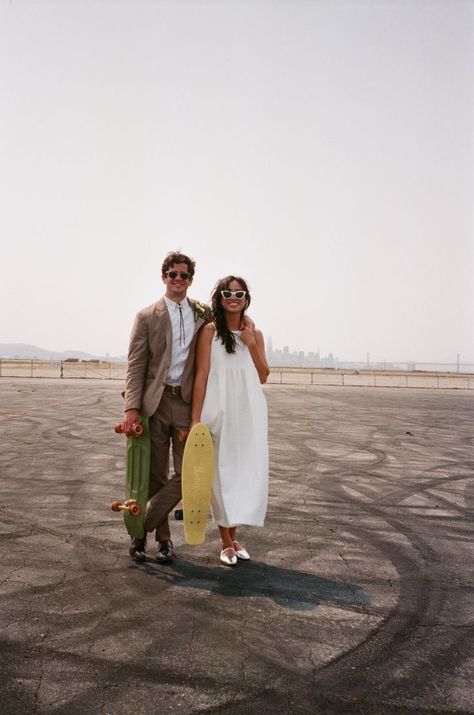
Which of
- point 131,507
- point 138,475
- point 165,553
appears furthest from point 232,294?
point 165,553

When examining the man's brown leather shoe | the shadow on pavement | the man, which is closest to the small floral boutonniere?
the man

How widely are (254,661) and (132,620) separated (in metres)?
0.80

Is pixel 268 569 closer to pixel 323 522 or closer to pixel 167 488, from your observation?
pixel 167 488

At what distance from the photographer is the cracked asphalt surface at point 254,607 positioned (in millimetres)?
2301

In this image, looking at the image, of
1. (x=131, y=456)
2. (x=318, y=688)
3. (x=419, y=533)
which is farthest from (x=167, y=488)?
(x=419, y=533)

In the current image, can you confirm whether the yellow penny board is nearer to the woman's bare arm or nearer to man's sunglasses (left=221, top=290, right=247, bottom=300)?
the woman's bare arm

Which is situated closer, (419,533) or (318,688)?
(318,688)

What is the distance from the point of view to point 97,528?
180 inches

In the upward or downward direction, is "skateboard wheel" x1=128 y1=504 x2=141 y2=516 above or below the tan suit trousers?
below

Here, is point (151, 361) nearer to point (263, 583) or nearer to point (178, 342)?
Result: point (178, 342)

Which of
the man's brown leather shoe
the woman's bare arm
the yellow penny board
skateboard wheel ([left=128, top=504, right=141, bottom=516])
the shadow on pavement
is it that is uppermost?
the woman's bare arm

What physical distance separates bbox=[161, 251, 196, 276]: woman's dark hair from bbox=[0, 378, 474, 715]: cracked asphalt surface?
227 cm

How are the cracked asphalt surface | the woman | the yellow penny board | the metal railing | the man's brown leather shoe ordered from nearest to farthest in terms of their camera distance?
the cracked asphalt surface
the yellow penny board
the woman
the man's brown leather shoe
the metal railing

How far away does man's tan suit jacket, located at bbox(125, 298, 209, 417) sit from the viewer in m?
3.80
